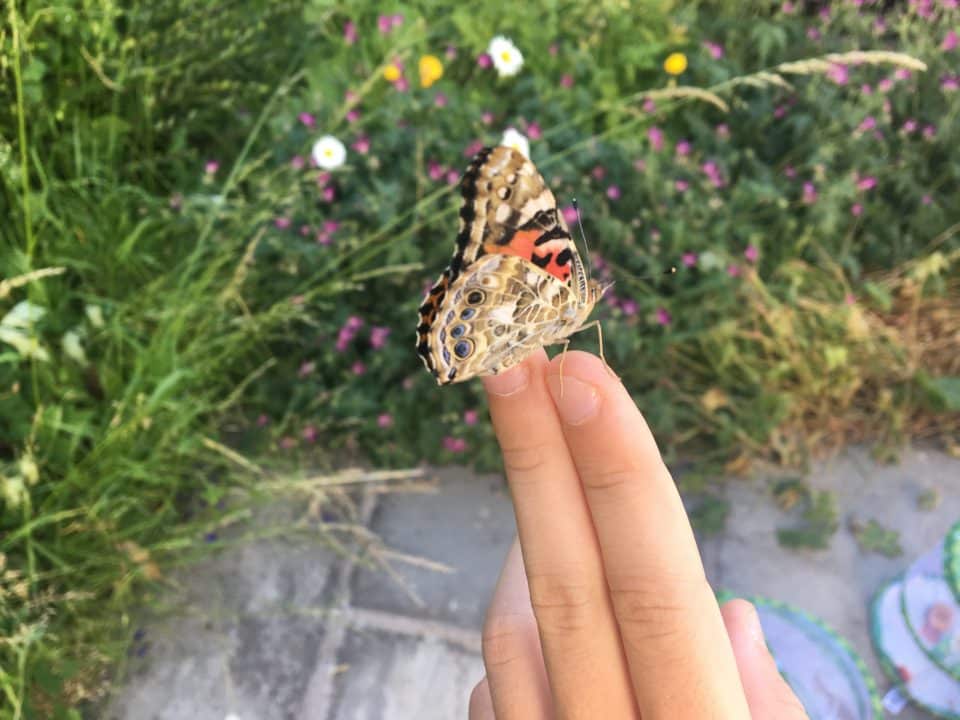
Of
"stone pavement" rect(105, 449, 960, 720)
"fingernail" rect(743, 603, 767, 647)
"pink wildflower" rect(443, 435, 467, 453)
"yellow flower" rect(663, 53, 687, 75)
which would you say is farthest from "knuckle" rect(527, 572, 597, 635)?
"yellow flower" rect(663, 53, 687, 75)

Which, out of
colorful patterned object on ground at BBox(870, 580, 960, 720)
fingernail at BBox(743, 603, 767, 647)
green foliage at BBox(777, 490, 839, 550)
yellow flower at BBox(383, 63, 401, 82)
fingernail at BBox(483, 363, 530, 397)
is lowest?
colorful patterned object on ground at BBox(870, 580, 960, 720)

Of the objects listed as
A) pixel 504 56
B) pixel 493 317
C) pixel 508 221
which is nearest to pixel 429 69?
pixel 504 56

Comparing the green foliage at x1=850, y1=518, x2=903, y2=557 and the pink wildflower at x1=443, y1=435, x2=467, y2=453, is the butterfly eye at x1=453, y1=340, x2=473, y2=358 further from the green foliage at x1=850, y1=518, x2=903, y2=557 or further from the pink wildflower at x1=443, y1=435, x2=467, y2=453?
the green foliage at x1=850, y1=518, x2=903, y2=557

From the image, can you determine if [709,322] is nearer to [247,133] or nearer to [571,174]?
[571,174]

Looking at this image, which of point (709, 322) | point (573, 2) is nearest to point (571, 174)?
point (709, 322)

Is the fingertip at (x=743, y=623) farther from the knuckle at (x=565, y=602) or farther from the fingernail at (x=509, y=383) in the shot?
the fingernail at (x=509, y=383)

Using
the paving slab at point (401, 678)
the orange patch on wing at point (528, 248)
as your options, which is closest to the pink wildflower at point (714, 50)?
the orange patch on wing at point (528, 248)
